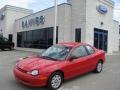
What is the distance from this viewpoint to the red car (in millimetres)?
6617

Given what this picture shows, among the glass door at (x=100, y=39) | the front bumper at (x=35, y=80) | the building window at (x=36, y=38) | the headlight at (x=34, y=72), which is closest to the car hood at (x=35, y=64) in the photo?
the headlight at (x=34, y=72)

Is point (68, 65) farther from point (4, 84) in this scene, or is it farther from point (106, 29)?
point (106, 29)

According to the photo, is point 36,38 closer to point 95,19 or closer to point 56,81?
point 95,19

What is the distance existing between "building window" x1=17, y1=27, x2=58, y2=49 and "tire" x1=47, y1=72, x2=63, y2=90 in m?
15.5

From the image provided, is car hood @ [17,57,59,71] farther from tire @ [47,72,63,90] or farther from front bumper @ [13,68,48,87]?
tire @ [47,72,63,90]

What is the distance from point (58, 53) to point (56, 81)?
1.32 m

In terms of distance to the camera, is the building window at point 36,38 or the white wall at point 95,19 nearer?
the white wall at point 95,19

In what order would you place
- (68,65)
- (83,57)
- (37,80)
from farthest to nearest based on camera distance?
(83,57) → (68,65) → (37,80)

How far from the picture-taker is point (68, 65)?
24.6 feet

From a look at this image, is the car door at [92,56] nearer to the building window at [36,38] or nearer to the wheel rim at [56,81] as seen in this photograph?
the wheel rim at [56,81]

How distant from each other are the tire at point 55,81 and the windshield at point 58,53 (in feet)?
2.51

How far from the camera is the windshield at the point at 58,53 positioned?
7.73 metres

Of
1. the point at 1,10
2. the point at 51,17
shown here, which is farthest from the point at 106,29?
the point at 1,10

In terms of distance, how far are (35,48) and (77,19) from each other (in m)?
7.83
